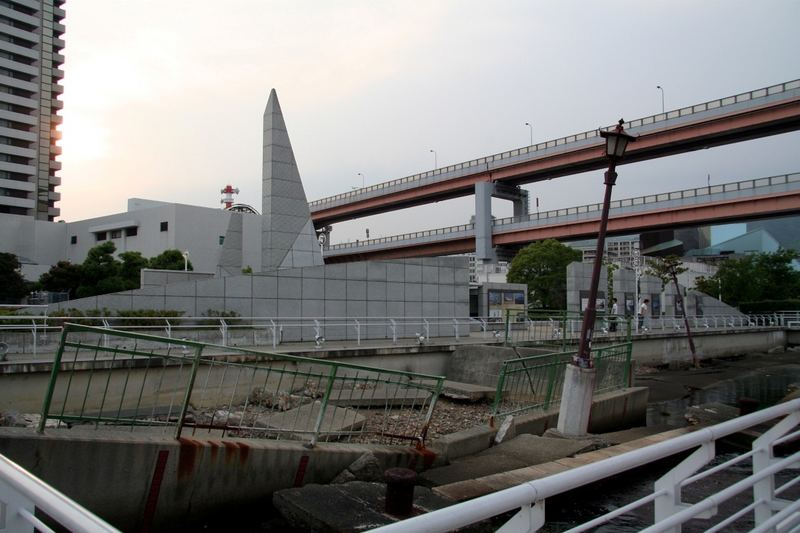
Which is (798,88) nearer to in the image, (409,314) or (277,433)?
(409,314)

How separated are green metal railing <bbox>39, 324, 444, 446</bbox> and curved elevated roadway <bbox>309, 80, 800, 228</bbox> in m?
37.9

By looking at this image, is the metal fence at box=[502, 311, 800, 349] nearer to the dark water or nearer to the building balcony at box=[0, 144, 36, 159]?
the dark water

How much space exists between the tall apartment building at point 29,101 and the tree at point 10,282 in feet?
101

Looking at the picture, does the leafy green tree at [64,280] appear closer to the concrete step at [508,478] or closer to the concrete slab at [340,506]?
the concrete slab at [340,506]

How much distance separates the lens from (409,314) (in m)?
21.6

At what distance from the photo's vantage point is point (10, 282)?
49.9 m

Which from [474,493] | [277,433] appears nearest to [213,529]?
[277,433]

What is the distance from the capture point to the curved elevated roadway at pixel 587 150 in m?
46.5

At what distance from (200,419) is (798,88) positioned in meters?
50.5

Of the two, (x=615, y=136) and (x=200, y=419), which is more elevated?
(x=615, y=136)

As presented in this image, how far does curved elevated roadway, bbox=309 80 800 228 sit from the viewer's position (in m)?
46.5

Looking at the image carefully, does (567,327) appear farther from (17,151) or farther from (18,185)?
(17,151)

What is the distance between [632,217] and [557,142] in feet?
35.2

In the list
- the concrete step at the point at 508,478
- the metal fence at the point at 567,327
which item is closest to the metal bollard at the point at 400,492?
the concrete step at the point at 508,478
